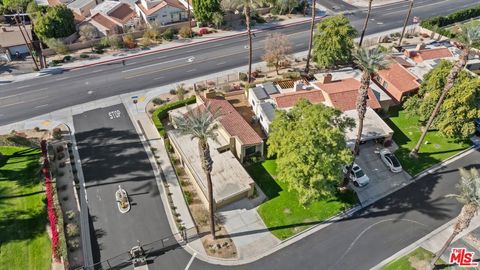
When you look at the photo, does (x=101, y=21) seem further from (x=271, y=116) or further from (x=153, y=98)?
(x=271, y=116)

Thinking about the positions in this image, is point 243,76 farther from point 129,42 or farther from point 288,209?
point 288,209

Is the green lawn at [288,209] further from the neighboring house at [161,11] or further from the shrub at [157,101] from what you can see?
the neighboring house at [161,11]

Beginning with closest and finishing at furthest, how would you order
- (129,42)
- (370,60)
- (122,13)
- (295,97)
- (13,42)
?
(370,60) < (295,97) < (13,42) < (129,42) < (122,13)

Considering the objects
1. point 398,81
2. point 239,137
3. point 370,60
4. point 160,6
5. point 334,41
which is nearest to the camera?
point 370,60

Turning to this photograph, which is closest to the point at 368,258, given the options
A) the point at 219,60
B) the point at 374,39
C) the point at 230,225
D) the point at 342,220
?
the point at 342,220

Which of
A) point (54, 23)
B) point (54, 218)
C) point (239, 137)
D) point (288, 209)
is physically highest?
point (54, 23)

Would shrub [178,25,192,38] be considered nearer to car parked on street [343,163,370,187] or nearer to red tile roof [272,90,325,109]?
red tile roof [272,90,325,109]

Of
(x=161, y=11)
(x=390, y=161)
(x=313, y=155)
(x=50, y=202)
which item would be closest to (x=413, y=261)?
(x=390, y=161)
